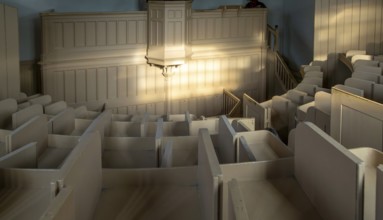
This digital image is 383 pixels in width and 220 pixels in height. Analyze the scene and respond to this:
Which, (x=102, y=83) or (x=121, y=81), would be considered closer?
(x=102, y=83)

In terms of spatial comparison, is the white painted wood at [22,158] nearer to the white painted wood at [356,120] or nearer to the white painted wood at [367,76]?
the white painted wood at [356,120]

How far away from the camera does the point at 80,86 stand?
9.89 metres

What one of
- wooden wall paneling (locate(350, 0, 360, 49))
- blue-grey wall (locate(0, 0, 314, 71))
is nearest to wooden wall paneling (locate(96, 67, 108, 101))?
blue-grey wall (locate(0, 0, 314, 71))

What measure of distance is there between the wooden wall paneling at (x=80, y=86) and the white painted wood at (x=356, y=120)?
6.69 metres

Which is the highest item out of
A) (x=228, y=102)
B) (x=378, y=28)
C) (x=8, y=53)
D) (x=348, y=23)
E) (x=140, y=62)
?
(x=348, y=23)

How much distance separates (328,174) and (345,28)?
9560mm

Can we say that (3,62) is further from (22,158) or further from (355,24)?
(355,24)

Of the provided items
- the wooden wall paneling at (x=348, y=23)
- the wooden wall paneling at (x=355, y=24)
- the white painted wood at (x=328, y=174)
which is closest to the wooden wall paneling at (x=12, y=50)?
the white painted wood at (x=328, y=174)

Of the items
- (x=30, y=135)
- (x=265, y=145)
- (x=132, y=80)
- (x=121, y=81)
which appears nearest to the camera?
(x=265, y=145)

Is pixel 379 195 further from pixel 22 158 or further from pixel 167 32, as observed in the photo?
pixel 167 32

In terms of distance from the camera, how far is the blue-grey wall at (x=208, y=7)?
9.51m

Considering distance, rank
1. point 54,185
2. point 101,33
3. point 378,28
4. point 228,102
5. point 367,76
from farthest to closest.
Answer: point 228,102, point 378,28, point 101,33, point 367,76, point 54,185

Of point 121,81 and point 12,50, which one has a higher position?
point 12,50

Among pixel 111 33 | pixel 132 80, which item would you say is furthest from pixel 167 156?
pixel 132 80
